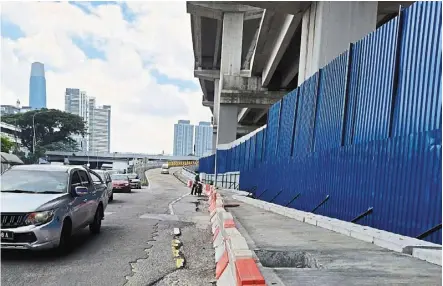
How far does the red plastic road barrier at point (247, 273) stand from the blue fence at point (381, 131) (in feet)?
10.3

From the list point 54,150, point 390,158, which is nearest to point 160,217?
Result: point 390,158

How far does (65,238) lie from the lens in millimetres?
6801

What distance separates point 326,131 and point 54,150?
100257 millimetres

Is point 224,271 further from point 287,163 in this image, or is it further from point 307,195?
point 287,163

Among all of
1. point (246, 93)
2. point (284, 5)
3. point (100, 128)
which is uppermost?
point (284, 5)

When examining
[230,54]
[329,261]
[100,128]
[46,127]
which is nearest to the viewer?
[329,261]

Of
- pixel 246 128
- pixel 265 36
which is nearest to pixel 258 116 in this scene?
pixel 246 128

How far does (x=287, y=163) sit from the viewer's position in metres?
13.4

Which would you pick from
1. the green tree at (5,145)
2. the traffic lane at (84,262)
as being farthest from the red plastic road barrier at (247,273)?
the green tree at (5,145)

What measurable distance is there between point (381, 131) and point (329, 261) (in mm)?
3351

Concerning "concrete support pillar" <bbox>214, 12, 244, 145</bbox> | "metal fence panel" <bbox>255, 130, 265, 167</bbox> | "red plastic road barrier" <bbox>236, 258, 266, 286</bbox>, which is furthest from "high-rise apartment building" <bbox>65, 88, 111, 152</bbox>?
"red plastic road barrier" <bbox>236, 258, 266, 286</bbox>

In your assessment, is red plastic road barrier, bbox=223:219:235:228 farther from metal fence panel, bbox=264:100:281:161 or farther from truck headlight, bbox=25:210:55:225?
metal fence panel, bbox=264:100:281:161

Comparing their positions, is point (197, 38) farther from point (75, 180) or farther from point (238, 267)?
point (238, 267)

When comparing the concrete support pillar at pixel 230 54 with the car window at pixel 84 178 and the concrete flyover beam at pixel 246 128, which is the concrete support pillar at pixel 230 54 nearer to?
the car window at pixel 84 178
